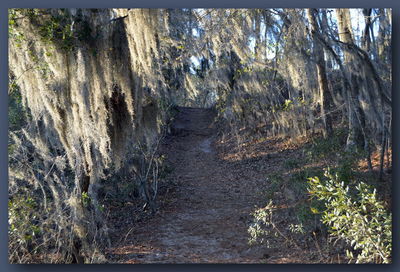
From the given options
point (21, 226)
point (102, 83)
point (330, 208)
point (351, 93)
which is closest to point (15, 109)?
point (102, 83)

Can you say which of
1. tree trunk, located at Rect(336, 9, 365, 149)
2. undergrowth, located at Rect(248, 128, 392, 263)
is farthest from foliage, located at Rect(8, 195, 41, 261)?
tree trunk, located at Rect(336, 9, 365, 149)

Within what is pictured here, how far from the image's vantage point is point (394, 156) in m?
2.45

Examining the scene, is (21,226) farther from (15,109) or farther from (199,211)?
(199,211)

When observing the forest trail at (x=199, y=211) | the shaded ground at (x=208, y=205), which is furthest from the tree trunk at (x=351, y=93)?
the forest trail at (x=199, y=211)

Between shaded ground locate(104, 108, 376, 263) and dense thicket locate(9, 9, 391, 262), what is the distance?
0.53 m

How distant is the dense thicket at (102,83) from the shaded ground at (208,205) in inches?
20.7

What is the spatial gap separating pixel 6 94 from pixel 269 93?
360cm

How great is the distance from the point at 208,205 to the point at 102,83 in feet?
5.39

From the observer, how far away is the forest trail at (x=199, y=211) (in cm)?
263

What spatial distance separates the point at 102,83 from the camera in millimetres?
2510

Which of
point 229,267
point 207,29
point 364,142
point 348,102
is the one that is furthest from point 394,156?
point 207,29

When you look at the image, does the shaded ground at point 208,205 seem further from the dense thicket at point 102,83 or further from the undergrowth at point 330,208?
the dense thicket at point 102,83

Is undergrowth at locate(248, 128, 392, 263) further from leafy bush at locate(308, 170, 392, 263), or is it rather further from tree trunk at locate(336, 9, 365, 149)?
tree trunk at locate(336, 9, 365, 149)

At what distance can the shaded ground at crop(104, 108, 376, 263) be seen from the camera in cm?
261
